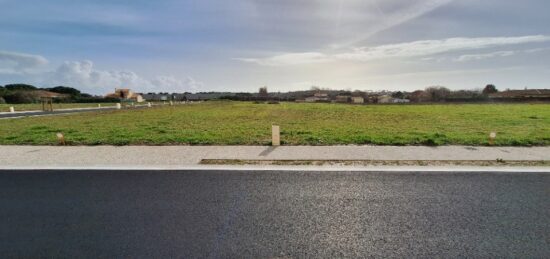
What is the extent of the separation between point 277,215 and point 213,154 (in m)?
3.90

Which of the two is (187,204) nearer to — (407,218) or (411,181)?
(407,218)

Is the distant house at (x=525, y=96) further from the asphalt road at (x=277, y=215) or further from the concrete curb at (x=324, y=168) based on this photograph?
the asphalt road at (x=277, y=215)

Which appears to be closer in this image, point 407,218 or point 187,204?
point 407,218

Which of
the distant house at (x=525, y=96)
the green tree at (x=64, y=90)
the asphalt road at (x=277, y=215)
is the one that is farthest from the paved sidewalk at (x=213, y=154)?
the green tree at (x=64, y=90)

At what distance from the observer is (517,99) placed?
170 ft

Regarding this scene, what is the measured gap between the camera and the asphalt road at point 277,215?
283 centimetres

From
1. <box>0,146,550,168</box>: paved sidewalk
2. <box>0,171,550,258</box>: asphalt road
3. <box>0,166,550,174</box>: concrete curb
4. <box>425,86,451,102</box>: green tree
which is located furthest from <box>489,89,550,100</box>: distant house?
<box>0,171,550,258</box>: asphalt road

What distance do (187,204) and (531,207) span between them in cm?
496

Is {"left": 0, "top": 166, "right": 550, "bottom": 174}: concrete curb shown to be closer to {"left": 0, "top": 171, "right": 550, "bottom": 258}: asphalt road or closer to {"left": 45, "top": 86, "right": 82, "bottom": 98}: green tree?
{"left": 0, "top": 171, "right": 550, "bottom": 258}: asphalt road

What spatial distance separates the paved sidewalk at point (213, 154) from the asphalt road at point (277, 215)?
1159 mm

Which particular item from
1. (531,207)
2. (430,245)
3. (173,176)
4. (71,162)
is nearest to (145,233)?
(173,176)

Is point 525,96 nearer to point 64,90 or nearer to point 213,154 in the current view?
point 213,154

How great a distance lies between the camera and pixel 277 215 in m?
3.57

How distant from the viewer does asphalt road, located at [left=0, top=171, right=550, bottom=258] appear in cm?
283
